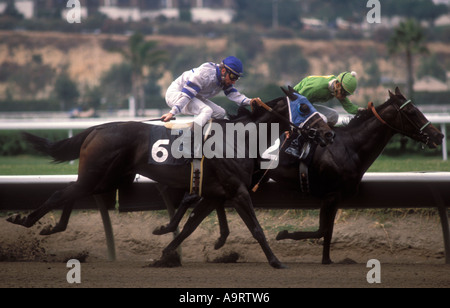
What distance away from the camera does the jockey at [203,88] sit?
19.0 feet

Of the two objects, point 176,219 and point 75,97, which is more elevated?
point 176,219

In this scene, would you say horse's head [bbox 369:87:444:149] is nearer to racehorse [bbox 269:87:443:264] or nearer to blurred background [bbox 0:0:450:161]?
racehorse [bbox 269:87:443:264]

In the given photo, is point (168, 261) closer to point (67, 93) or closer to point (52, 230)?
point (52, 230)

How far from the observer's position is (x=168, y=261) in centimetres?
580

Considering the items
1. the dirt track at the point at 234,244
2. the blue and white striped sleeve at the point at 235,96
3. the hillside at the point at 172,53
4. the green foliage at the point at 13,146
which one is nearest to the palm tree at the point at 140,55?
the hillside at the point at 172,53

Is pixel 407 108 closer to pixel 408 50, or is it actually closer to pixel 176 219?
pixel 176 219

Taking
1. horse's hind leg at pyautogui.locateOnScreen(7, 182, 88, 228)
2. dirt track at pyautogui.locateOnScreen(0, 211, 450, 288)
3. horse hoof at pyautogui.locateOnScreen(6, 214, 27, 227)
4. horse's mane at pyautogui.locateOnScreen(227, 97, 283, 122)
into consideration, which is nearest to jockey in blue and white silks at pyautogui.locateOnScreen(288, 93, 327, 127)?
horse's mane at pyautogui.locateOnScreen(227, 97, 283, 122)

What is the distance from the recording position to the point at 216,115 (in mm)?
6027

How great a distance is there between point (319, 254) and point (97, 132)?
250 centimetres

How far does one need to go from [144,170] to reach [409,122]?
219 cm

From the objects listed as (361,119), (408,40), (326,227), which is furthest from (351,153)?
(408,40)

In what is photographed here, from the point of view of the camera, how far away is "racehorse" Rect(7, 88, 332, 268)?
5.57 metres
